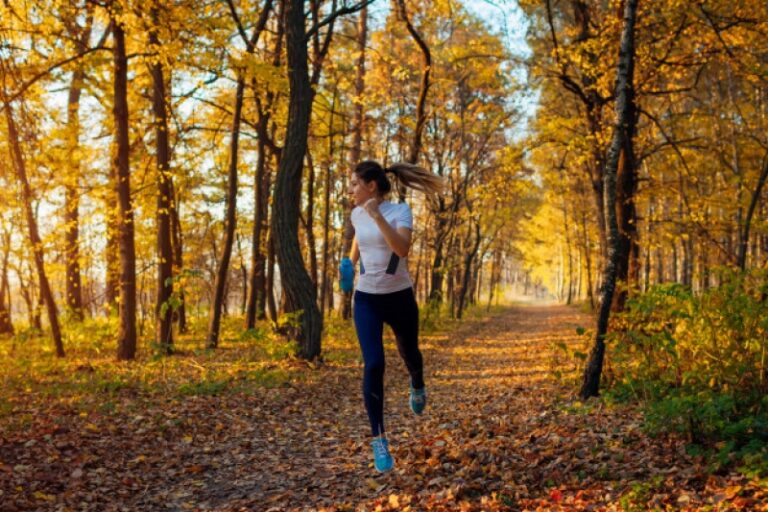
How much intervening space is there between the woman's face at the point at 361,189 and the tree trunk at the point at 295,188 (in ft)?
18.0

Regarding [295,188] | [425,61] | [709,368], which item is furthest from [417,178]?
[425,61]

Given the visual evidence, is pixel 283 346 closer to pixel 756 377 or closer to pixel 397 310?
pixel 397 310

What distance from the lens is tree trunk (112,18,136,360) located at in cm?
1085

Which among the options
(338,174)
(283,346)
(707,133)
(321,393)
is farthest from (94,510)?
(707,133)

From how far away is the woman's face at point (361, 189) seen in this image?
4.96m

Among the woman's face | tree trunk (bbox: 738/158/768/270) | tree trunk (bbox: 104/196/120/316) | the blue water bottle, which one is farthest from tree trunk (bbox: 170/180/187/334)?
tree trunk (bbox: 738/158/768/270)

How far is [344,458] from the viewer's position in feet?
19.5

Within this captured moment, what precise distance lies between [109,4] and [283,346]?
255 inches

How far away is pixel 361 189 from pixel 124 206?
8169 millimetres

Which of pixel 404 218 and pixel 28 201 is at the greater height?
pixel 28 201

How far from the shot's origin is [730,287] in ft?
20.0

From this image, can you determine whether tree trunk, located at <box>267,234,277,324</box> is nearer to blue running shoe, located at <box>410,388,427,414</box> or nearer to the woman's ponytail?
blue running shoe, located at <box>410,388,427,414</box>

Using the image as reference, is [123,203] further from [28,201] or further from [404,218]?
[404,218]

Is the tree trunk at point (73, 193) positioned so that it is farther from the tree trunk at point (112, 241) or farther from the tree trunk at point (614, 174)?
the tree trunk at point (614, 174)
